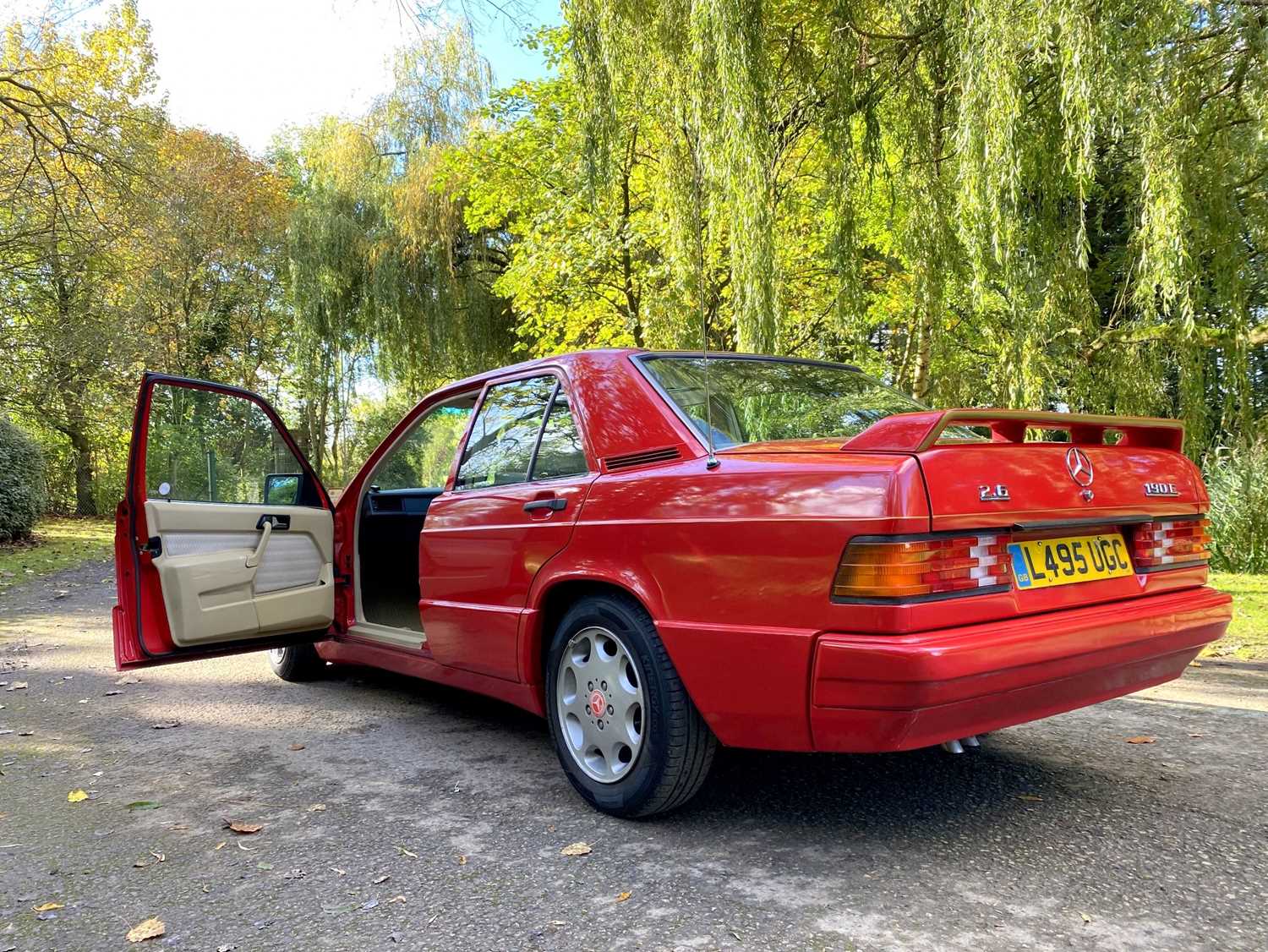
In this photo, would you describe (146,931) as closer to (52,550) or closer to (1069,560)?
(1069,560)

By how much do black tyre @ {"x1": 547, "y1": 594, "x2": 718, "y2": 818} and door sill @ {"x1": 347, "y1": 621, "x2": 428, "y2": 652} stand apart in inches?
42.9

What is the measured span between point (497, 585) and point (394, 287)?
1475cm

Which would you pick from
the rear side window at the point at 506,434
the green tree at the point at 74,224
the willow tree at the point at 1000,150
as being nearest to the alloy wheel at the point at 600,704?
the rear side window at the point at 506,434

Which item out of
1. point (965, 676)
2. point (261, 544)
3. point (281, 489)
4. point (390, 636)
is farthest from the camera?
point (281, 489)

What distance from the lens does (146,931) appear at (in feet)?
7.52

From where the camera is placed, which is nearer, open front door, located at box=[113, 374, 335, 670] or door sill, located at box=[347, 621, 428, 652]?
open front door, located at box=[113, 374, 335, 670]

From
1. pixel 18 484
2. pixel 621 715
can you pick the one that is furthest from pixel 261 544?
pixel 18 484

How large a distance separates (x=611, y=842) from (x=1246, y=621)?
6.01m

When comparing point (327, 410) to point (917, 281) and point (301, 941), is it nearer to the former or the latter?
point (917, 281)

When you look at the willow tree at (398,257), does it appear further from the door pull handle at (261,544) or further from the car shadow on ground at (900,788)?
the car shadow on ground at (900,788)

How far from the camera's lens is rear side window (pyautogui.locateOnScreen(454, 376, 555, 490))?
3.57 metres

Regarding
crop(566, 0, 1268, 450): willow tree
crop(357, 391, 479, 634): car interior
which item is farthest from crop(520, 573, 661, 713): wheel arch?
crop(566, 0, 1268, 450): willow tree

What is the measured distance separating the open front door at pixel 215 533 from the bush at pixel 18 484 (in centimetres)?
1150

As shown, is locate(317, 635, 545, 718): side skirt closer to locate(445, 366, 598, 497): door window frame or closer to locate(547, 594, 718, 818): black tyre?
locate(547, 594, 718, 818): black tyre
